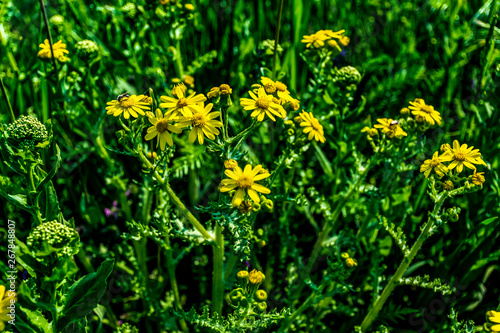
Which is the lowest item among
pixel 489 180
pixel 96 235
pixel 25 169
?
pixel 96 235

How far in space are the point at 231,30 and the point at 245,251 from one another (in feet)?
7.15

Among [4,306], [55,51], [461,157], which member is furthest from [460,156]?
[55,51]

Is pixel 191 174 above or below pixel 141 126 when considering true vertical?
below

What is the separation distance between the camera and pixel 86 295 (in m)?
1.50

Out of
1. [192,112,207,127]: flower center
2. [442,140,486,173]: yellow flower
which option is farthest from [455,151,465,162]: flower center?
[192,112,207,127]: flower center

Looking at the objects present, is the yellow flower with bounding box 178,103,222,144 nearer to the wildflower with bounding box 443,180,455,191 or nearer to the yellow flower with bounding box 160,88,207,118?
the yellow flower with bounding box 160,88,207,118

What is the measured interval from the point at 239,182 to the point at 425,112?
109cm

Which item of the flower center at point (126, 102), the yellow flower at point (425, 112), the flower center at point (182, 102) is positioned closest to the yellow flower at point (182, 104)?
the flower center at point (182, 102)

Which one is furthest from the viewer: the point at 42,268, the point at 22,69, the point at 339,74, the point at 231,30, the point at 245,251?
the point at 231,30

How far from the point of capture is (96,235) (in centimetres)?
264

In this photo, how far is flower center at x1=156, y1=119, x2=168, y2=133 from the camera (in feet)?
5.29

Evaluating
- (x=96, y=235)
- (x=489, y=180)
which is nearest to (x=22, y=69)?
(x=96, y=235)

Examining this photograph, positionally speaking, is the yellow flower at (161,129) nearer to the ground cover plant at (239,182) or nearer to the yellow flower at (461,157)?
the ground cover plant at (239,182)

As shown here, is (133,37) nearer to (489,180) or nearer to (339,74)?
(339,74)
